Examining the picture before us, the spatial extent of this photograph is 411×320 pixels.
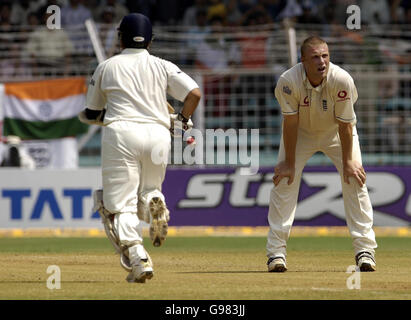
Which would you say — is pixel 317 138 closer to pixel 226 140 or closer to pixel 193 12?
pixel 226 140

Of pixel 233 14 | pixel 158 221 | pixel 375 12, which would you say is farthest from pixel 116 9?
pixel 158 221

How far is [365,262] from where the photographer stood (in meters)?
9.75

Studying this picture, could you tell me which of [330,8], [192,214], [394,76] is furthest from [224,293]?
[330,8]

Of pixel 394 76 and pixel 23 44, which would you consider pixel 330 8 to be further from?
pixel 23 44

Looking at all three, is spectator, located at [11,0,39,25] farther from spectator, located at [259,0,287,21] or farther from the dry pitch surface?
the dry pitch surface

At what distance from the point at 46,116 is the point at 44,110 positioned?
135mm

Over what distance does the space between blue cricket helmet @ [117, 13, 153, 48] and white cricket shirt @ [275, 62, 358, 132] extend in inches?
63.4

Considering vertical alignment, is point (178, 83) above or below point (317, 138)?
above

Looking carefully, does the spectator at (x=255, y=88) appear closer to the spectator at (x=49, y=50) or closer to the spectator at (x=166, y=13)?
the spectator at (x=49, y=50)

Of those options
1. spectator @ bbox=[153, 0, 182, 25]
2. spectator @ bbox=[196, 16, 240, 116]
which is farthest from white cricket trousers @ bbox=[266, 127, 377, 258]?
spectator @ bbox=[153, 0, 182, 25]

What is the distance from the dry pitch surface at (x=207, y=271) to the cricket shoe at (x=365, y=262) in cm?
10

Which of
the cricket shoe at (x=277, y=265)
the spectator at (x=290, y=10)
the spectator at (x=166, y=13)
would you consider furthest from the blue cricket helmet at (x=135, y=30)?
the spectator at (x=166, y=13)

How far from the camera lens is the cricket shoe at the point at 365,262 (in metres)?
9.75

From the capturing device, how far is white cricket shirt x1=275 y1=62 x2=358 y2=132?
376 inches
